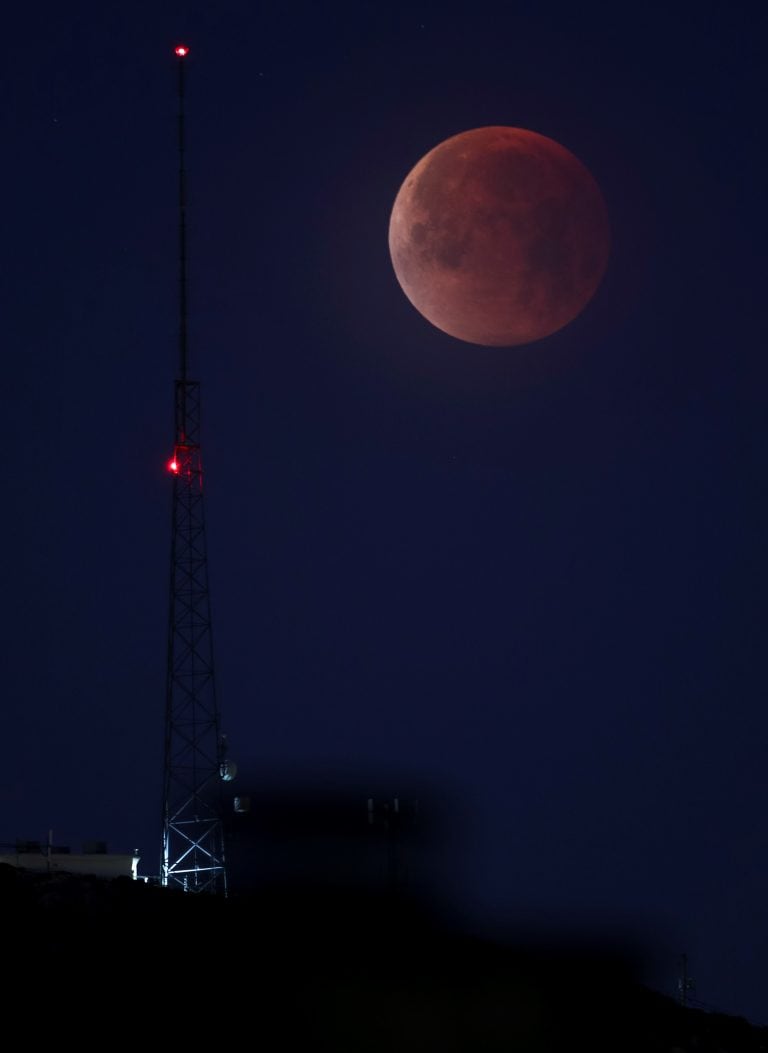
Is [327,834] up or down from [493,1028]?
up

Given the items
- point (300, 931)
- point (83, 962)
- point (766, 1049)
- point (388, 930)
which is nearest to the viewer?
point (83, 962)

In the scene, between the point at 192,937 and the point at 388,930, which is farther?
the point at 388,930

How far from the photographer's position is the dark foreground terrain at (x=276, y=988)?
42.9 m

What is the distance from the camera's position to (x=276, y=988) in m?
48.3

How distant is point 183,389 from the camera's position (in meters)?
62.8

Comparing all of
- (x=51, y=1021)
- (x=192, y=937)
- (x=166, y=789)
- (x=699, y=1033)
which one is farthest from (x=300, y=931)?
(x=51, y=1021)

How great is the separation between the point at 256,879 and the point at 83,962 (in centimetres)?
3937

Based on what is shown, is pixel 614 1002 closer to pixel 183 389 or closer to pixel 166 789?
pixel 166 789

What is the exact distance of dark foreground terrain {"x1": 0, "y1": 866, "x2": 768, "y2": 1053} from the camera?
42875 millimetres

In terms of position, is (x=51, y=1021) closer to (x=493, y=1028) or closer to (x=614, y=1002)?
(x=493, y=1028)

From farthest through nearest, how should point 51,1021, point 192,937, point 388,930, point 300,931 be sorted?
point 388,930 < point 300,931 < point 192,937 < point 51,1021

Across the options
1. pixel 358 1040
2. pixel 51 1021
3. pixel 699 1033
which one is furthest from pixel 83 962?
pixel 699 1033

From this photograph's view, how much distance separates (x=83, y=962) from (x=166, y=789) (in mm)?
15718

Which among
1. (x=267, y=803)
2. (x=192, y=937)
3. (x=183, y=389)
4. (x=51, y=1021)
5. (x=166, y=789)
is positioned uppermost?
(x=183, y=389)
